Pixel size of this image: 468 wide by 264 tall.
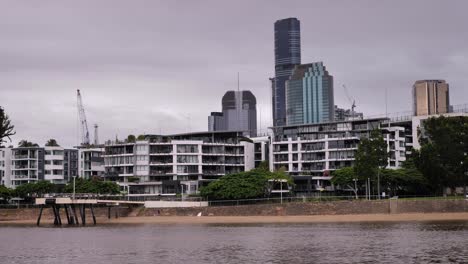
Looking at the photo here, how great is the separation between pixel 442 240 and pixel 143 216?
92583mm

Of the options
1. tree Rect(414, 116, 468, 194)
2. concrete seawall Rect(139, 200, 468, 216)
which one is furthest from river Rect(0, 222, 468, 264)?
tree Rect(414, 116, 468, 194)

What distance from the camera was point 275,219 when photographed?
15400cm

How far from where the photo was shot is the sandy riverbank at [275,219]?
140 m

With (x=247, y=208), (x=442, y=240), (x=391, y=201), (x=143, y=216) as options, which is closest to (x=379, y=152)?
(x=391, y=201)

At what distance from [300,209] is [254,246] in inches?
2613

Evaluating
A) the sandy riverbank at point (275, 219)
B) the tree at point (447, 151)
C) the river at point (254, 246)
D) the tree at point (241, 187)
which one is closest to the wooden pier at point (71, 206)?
the sandy riverbank at point (275, 219)

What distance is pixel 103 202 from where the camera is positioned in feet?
536

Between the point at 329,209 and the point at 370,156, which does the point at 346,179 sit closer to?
the point at 370,156

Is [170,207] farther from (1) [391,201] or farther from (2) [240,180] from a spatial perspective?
(1) [391,201]

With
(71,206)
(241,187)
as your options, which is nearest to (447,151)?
(241,187)

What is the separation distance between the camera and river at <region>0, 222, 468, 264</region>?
75312 mm

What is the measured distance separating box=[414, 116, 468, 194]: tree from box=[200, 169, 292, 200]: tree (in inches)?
1371

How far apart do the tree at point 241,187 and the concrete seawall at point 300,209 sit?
5.63 m

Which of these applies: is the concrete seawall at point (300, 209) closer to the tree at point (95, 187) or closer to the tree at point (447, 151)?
the tree at point (95, 187)
